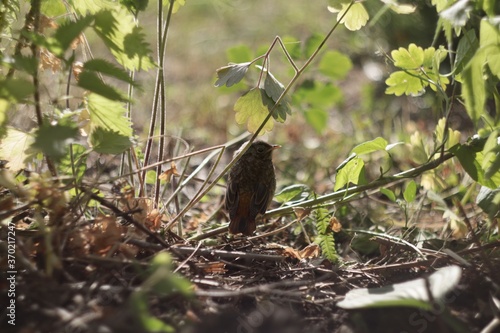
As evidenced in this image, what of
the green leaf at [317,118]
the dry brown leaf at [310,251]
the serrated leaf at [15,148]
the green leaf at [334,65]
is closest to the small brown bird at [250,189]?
the dry brown leaf at [310,251]

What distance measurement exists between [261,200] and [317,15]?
17.0ft

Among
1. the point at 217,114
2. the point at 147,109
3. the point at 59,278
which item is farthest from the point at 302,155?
the point at 59,278

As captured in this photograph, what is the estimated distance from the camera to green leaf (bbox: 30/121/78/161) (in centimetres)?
162

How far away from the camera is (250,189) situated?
9.34 ft

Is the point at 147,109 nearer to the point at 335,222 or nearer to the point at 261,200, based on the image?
the point at 261,200

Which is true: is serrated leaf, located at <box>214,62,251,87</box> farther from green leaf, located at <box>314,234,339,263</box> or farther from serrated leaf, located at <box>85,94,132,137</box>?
green leaf, located at <box>314,234,339,263</box>

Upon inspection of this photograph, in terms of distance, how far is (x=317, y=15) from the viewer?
7.50 metres

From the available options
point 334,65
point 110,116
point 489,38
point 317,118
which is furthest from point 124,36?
point 334,65

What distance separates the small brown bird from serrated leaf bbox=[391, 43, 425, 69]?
0.73 metres

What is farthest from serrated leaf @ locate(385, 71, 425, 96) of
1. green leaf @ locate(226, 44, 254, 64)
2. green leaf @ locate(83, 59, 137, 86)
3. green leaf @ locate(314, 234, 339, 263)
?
green leaf @ locate(226, 44, 254, 64)

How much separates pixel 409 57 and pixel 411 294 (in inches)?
41.3

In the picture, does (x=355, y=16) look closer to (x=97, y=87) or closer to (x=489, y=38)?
(x=489, y=38)

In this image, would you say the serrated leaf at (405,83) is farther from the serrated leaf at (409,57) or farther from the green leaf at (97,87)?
the green leaf at (97,87)

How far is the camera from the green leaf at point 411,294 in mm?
1695
